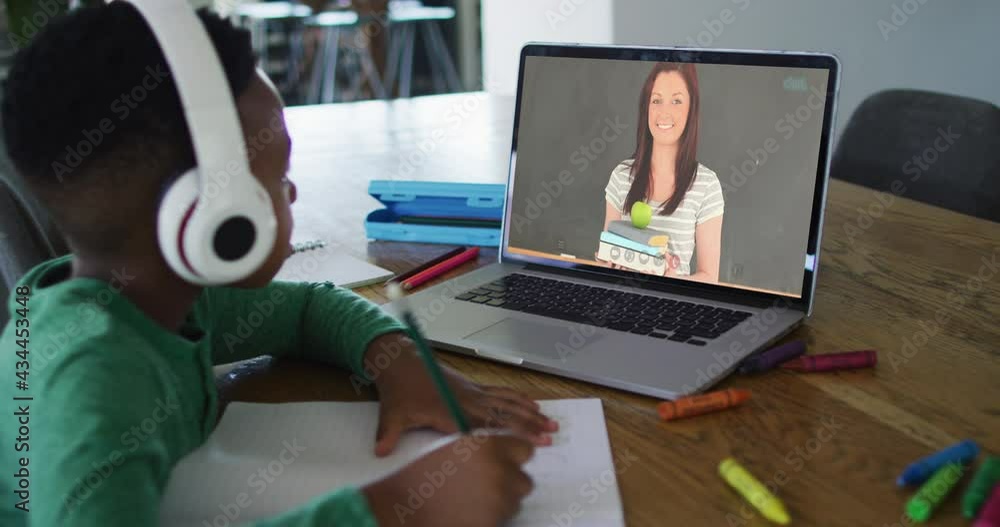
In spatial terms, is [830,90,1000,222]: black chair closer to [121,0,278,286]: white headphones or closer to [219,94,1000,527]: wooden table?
[219,94,1000,527]: wooden table

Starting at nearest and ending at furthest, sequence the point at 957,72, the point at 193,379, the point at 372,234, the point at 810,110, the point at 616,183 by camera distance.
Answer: the point at 193,379, the point at 810,110, the point at 616,183, the point at 372,234, the point at 957,72

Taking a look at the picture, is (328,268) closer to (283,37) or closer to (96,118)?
(96,118)

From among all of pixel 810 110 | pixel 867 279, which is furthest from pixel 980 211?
pixel 810 110

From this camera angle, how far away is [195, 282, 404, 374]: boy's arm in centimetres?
90

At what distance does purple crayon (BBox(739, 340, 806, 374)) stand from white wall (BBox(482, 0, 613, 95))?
2381mm

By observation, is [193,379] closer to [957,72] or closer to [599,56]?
[599,56]

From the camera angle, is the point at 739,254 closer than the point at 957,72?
Yes

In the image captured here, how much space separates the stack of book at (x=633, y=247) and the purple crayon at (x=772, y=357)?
20cm

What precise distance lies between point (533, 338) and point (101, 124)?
0.46 metres

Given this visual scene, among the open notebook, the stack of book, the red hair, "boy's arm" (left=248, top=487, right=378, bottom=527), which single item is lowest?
the open notebook

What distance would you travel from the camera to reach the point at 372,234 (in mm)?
1318

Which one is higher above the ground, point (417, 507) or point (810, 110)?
point (810, 110)

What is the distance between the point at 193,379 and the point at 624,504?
37cm
